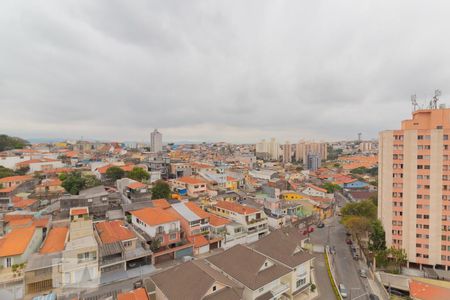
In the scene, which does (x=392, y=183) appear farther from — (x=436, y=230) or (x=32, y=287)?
(x=32, y=287)

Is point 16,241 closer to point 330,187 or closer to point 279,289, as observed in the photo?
point 279,289

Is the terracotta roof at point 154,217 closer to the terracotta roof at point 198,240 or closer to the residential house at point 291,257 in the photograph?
the terracotta roof at point 198,240

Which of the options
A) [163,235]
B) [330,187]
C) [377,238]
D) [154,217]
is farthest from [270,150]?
[163,235]

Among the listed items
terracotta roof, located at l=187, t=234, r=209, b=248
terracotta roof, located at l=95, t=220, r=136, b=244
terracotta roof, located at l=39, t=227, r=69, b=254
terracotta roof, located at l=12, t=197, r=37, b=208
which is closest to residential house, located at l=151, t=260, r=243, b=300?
terracotta roof, located at l=95, t=220, r=136, b=244

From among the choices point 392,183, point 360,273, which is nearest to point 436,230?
point 392,183

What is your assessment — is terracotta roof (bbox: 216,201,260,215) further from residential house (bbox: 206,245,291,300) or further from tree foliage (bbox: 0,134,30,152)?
tree foliage (bbox: 0,134,30,152)

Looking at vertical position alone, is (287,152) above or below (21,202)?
above

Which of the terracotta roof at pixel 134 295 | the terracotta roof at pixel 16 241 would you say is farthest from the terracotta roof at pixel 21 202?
the terracotta roof at pixel 134 295
